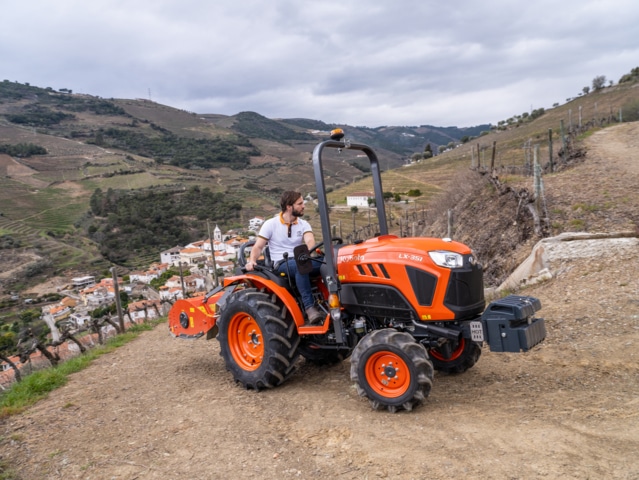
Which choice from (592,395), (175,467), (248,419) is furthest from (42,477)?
(592,395)

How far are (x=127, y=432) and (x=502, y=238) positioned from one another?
891 centimetres

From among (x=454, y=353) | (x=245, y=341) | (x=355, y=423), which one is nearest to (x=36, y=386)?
(x=245, y=341)

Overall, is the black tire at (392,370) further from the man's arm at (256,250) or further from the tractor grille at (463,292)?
the man's arm at (256,250)

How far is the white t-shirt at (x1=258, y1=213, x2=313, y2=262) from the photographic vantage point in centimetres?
483

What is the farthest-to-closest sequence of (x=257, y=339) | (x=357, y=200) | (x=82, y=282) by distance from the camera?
1. (x=357, y=200)
2. (x=82, y=282)
3. (x=257, y=339)

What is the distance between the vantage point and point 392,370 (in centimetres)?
385

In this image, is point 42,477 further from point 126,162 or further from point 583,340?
point 126,162

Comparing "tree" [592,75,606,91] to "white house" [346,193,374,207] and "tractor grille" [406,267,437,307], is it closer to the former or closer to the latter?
"white house" [346,193,374,207]

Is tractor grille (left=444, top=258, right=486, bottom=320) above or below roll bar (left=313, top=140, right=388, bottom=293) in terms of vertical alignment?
below

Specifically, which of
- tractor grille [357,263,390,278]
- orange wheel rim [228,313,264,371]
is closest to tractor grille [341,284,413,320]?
tractor grille [357,263,390,278]

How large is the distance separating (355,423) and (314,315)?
3.78 ft

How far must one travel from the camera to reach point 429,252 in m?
3.95

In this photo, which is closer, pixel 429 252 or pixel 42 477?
pixel 42 477

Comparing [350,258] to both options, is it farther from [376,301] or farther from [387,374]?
[387,374]
